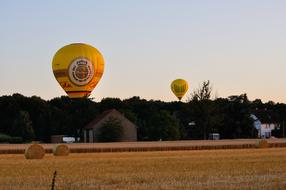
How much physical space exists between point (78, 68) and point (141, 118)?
54.1 m

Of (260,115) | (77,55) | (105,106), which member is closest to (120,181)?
(77,55)

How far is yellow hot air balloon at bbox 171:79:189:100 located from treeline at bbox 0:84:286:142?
1599 millimetres

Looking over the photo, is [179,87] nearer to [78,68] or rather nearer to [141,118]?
[141,118]

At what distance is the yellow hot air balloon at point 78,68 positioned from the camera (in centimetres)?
7219

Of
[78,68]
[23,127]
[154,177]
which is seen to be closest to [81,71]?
[78,68]

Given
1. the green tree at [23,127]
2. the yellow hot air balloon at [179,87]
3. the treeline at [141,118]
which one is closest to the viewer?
the treeline at [141,118]

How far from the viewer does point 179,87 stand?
11050 centimetres

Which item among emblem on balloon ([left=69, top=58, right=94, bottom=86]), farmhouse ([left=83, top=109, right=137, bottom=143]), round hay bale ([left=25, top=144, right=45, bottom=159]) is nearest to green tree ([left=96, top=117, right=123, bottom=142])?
farmhouse ([left=83, top=109, right=137, bottom=143])

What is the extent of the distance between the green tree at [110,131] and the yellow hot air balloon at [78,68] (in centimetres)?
2471

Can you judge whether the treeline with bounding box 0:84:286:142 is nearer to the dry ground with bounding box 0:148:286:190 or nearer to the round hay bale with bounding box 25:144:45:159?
the round hay bale with bounding box 25:144:45:159

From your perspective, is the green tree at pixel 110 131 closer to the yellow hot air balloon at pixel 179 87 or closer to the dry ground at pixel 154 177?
the yellow hot air balloon at pixel 179 87

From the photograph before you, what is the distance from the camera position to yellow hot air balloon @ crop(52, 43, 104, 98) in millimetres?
72188

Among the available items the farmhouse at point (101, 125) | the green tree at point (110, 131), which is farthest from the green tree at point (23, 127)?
the green tree at point (110, 131)

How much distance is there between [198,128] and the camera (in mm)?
108375
